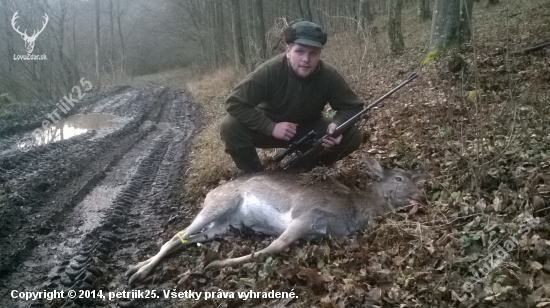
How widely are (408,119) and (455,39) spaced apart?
3.53m

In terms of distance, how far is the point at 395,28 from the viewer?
1126 centimetres

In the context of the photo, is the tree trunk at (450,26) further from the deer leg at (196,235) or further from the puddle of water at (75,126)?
the puddle of water at (75,126)

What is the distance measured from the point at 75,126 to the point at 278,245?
8454mm

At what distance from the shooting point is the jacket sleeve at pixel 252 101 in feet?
15.2

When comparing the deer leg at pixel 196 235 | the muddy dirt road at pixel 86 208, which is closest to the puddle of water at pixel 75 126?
the muddy dirt road at pixel 86 208

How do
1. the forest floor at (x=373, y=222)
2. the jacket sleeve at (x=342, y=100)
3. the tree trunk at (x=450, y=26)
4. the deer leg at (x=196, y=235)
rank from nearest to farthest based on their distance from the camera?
the forest floor at (x=373, y=222) → the deer leg at (x=196, y=235) → the jacket sleeve at (x=342, y=100) → the tree trunk at (x=450, y=26)

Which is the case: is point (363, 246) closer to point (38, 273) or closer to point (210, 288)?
point (210, 288)

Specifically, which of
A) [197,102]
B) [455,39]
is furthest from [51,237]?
[197,102]

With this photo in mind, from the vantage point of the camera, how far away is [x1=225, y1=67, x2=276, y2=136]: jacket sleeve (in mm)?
4633

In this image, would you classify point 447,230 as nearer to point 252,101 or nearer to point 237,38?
point 252,101

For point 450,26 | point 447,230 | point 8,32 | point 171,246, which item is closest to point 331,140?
point 447,230

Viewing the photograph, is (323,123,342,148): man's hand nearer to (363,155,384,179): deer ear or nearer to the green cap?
(363,155,384,179): deer ear

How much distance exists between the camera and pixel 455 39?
28.0 ft

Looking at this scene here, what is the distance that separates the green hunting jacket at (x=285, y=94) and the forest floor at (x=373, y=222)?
2.46 ft
